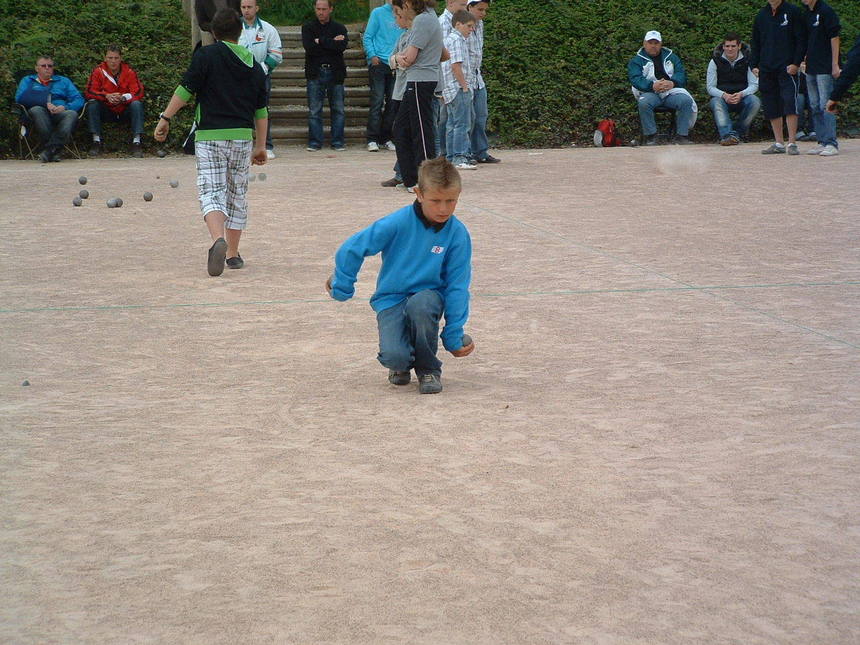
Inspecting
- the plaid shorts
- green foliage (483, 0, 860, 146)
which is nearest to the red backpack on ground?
green foliage (483, 0, 860, 146)

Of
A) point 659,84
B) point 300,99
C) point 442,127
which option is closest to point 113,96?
point 300,99

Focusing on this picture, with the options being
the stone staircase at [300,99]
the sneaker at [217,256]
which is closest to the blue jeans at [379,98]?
the stone staircase at [300,99]

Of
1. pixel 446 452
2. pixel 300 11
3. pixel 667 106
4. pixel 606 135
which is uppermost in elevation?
pixel 300 11

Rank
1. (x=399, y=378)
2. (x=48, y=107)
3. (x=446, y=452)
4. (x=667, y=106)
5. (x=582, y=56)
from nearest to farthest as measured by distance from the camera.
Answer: (x=446, y=452), (x=399, y=378), (x=48, y=107), (x=667, y=106), (x=582, y=56)

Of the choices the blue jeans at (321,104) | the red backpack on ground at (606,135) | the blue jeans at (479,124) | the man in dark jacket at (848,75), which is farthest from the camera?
the red backpack on ground at (606,135)

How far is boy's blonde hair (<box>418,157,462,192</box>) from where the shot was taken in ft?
18.5

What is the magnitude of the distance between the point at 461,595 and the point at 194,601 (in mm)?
754

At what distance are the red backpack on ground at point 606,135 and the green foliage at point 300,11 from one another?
226 inches

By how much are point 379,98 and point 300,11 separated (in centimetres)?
541

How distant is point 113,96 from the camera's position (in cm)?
1825

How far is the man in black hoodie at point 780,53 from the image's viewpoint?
16.7 meters

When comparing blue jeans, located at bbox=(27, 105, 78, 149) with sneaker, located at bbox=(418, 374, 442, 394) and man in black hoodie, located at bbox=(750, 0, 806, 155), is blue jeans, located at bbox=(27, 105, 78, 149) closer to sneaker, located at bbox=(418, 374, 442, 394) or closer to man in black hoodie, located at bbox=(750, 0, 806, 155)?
man in black hoodie, located at bbox=(750, 0, 806, 155)

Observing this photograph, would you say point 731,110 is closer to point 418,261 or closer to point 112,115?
point 112,115

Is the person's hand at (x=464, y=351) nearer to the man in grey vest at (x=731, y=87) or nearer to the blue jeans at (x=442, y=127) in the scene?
the blue jeans at (x=442, y=127)
